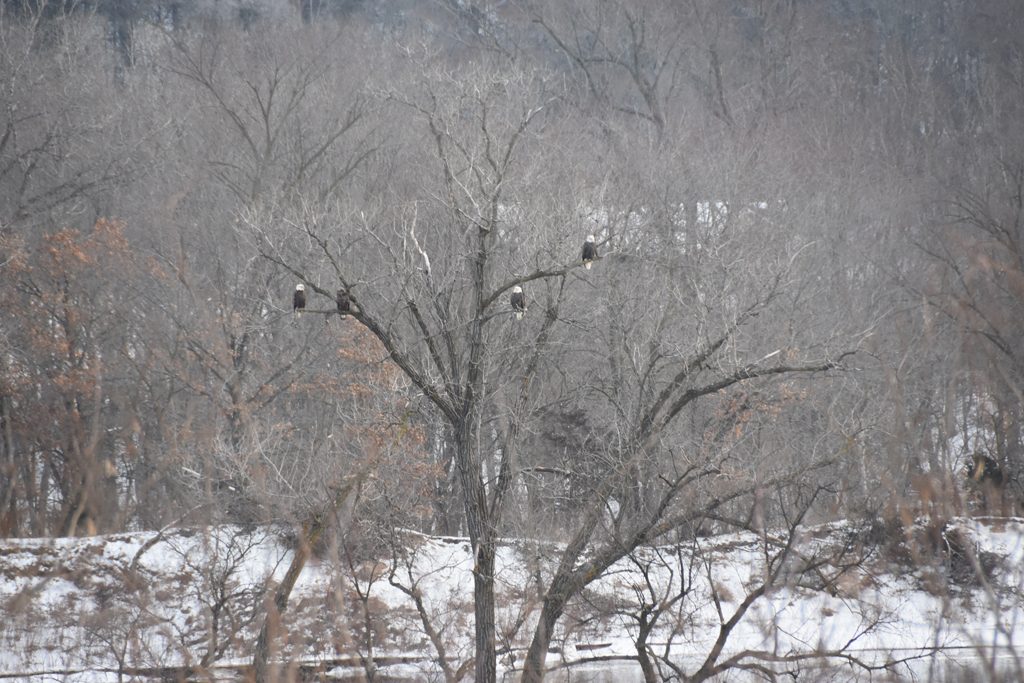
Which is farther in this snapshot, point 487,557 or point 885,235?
point 885,235

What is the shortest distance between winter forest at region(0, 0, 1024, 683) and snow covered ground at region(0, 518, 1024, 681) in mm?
80

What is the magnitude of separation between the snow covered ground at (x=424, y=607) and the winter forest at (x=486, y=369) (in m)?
0.08

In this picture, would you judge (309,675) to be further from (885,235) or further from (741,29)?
(741,29)

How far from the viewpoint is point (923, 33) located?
133ft

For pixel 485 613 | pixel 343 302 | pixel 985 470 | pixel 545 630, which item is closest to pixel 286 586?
pixel 485 613

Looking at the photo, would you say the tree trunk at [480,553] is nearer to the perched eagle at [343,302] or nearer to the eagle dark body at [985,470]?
the perched eagle at [343,302]

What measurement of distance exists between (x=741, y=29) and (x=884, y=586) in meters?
27.8

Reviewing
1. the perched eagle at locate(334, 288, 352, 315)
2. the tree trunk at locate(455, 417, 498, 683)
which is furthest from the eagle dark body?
the perched eagle at locate(334, 288, 352, 315)

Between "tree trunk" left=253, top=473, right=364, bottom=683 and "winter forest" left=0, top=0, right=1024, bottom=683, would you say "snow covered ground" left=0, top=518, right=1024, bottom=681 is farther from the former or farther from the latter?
"tree trunk" left=253, top=473, right=364, bottom=683

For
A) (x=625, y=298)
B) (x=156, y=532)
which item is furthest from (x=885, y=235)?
(x=156, y=532)

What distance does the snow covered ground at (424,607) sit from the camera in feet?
47.6

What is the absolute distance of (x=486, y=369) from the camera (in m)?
12.5

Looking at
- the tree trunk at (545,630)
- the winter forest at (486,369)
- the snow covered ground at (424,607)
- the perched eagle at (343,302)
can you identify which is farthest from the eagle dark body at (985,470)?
the perched eagle at (343,302)

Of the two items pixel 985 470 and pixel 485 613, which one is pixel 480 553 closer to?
pixel 485 613
